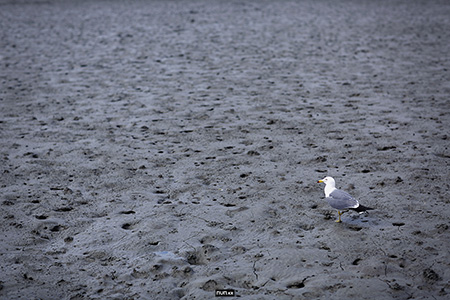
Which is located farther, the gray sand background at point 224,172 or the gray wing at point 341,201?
the gray wing at point 341,201

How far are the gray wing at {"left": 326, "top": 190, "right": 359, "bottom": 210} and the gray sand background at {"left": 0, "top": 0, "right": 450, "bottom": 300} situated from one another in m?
0.29

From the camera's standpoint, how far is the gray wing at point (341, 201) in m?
5.20

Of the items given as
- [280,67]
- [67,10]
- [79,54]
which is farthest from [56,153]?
[67,10]

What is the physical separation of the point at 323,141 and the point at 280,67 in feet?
18.9

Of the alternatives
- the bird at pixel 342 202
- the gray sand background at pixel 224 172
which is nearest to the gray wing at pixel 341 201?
the bird at pixel 342 202

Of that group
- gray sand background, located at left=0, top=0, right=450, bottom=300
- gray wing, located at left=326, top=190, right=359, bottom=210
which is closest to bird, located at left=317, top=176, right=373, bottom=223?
gray wing, located at left=326, top=190, right=359, bottom=210

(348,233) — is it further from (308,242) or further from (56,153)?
(56,153)

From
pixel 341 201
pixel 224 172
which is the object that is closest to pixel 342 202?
pixel 341 201

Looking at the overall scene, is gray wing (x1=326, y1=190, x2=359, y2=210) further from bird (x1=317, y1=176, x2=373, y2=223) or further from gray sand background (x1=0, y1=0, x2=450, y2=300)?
gray sand background (x1=0, y1=0, x2=450, y2=300)

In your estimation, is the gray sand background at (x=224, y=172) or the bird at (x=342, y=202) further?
the bird at (x=342, y=202)

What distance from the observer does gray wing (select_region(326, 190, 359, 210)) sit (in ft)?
17.0

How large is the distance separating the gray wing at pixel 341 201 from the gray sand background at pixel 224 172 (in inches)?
11.4

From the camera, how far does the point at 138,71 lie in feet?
43.0

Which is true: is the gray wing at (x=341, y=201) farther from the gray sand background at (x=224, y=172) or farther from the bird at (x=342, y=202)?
the gray sand background at (x=224, y=172)
